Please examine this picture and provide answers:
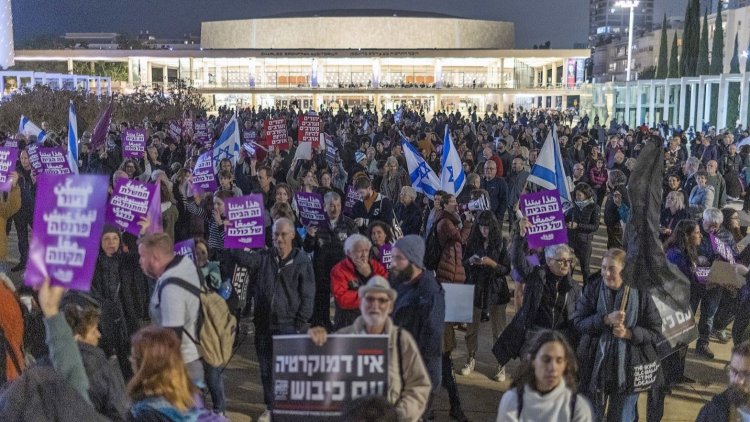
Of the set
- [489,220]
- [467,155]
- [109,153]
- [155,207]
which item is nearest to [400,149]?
Answer: [467,155]

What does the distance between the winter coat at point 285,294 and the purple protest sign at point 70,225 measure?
6.53 ft

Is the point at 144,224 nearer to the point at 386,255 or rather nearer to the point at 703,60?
the point at 386,255

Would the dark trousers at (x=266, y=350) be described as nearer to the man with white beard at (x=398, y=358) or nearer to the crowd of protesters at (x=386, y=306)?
the crowd of protesters at (x=386, y=306)

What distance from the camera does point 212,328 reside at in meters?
5.09

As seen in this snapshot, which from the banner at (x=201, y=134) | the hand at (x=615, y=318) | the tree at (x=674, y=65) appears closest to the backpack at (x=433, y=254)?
the hand at (x=615, y=318)

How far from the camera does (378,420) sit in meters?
2.88

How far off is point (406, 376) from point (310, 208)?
469 centimetres

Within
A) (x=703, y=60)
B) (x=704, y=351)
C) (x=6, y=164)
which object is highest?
(x=703, y=60)

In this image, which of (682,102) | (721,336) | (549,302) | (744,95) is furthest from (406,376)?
(682,102)

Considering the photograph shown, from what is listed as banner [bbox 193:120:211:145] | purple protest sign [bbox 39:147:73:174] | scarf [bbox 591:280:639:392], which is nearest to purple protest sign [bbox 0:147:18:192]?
purple protest sign [bbox 39:147:73:174]

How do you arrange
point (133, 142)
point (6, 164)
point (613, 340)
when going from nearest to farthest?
point (613, 340) → point (6, 164) → point (133, 142)

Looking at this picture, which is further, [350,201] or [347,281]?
[350,201]

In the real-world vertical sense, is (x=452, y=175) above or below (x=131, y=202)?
above

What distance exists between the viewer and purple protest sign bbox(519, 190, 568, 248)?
289 inches
